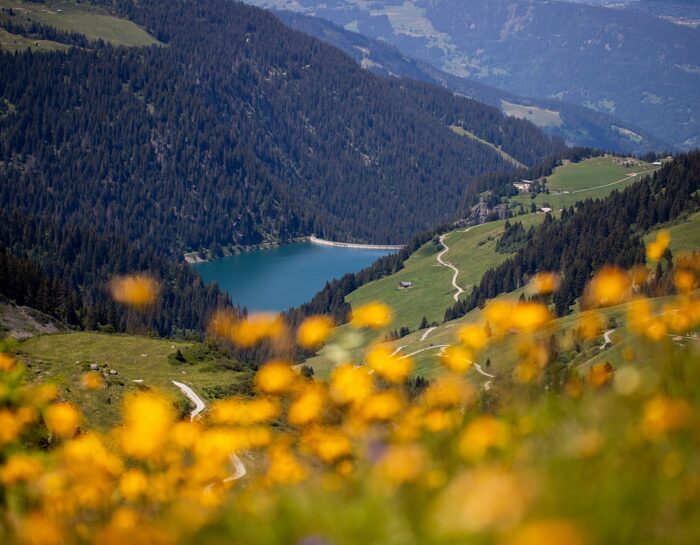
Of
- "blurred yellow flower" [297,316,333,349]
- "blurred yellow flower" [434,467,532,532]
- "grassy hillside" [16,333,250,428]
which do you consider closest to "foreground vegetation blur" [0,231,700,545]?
"blurred yellow flower" [434,467,532,532]

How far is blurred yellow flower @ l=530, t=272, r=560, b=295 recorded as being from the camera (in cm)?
13726

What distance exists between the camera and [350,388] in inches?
386

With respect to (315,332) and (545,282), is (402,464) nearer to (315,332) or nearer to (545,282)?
(315,332)

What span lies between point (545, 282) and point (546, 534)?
449 feet

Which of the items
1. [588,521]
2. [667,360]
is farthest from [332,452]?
[588,521]

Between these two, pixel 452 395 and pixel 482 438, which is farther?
pixel 452 395

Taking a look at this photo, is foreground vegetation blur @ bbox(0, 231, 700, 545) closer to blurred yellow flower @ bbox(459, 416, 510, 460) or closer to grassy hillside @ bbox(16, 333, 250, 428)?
blurred yellow flower @ bbox(459, 416, 510, 460)

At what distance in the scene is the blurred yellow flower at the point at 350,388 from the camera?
9.40 metres

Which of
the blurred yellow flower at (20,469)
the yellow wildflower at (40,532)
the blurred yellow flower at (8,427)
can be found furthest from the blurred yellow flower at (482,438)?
the blurred yellow flower at (8,427)

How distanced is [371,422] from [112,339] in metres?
78.1

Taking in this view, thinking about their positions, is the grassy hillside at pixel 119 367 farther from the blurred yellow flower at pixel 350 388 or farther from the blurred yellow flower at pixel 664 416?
the blurred yellow flower at pixel 664 416

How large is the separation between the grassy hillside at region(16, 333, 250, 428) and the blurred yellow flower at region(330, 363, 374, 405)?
103 feet

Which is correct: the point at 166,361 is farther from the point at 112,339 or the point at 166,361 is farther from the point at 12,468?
the point at 12,468

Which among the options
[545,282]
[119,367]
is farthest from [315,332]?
[545,282]
